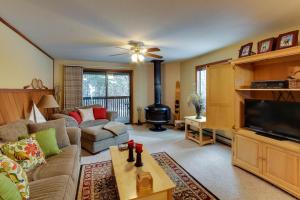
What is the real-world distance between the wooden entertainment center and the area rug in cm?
92

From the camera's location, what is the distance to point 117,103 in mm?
6398

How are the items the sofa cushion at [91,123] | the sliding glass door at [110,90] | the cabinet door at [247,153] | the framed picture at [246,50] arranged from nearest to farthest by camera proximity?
the cabinet door at [247,153], the framed picture at [246,50], the sofa cushion at [91,123], the sliding glass door at [110,90]

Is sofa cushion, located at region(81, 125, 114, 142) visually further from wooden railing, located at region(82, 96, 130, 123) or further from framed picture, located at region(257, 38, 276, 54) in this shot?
Answer: framed picture, located at region(257, 38, 276, 54)

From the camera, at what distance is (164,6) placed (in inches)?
81.0

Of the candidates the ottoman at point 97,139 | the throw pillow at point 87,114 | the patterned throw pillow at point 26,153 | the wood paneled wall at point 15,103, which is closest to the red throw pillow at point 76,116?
the throw pillow at point 87,114

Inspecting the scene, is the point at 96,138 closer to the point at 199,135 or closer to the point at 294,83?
the point at 199,135

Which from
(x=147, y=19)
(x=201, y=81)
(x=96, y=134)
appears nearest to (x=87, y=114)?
(x=96, y=134)

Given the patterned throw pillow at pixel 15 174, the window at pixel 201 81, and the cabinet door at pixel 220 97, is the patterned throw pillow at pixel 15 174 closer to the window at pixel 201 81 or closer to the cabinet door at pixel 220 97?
the cabinet door at pixel 220 97

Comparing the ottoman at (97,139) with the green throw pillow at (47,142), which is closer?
the green throw pillow at (47,142)

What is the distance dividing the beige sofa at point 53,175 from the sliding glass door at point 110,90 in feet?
11.8


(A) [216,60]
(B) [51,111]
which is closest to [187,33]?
(A) [216,60]

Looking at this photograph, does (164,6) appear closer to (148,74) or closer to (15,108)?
(15,108)

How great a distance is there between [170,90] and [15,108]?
4531 millimetres

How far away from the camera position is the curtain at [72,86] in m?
5.48
